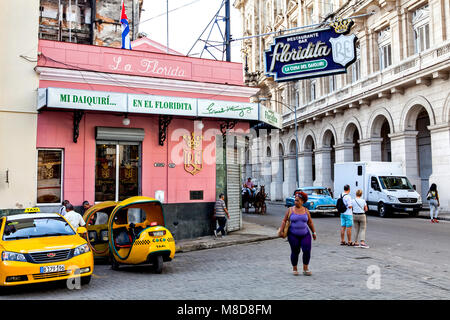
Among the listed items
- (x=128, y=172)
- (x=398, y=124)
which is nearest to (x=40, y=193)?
(x=128, y=172)

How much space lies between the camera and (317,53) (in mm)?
15555

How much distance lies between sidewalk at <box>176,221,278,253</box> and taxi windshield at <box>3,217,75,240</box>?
424 centimetres

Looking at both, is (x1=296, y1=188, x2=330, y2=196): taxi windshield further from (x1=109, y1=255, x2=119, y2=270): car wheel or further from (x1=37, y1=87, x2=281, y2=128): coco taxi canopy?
(x1=109, y1=255, x2=119, y2=270): car wheel

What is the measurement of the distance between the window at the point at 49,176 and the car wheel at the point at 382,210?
1702 centimetres

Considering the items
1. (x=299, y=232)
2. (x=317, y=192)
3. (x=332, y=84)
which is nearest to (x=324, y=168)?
(x=332, y=84)

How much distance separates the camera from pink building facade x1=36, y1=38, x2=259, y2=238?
1331cm

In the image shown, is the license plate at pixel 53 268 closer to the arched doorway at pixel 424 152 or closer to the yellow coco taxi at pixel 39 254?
the yellow coco taxi at pixel 39 254

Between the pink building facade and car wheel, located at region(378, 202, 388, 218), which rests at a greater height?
the pink building facade

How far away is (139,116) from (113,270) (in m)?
6.11

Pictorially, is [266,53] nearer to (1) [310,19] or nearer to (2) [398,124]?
(2) [398,124]

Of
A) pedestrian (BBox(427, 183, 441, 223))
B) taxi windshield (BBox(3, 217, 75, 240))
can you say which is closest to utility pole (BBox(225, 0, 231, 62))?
taxi windshield (BBox(3, 217, 75, 240))

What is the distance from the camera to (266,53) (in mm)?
16625

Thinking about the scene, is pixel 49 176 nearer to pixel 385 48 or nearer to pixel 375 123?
pixel 375 123
